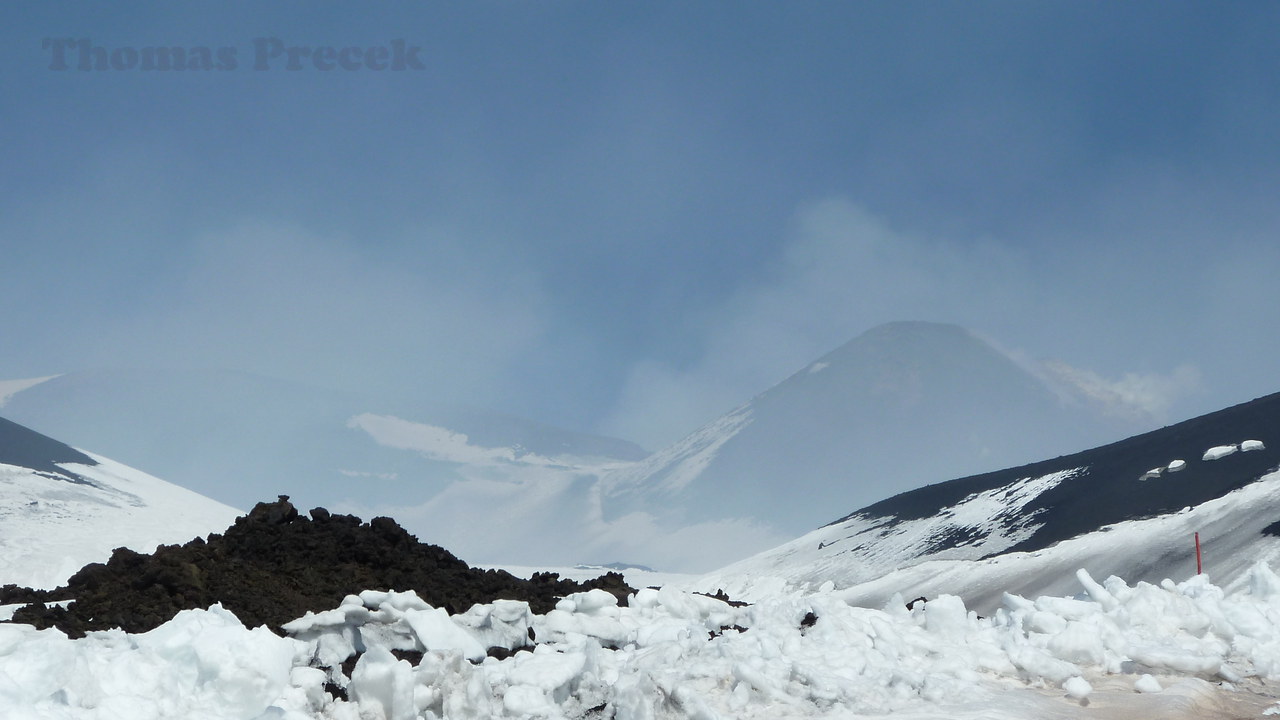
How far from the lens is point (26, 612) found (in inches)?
348

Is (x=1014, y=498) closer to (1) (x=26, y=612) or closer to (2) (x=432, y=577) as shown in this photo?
(2) (x=432, y=577)

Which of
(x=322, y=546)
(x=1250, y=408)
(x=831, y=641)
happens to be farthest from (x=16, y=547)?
(x=1250, y=408)

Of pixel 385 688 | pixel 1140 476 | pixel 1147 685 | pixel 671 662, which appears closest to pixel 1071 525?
pixel 1140 476

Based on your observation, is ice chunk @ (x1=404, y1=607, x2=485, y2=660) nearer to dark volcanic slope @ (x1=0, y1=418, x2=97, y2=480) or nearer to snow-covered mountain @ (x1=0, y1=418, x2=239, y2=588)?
snow-covered mountain @ (x1=0, y1=418, x2=239, y2=588)

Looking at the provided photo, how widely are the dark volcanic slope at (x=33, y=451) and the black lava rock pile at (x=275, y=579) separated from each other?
30684mm

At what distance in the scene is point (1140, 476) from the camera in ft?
79.7

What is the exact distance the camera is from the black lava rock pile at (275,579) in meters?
9.16

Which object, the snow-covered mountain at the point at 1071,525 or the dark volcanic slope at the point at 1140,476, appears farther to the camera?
the dark volcanic slope at the point at 1140,476

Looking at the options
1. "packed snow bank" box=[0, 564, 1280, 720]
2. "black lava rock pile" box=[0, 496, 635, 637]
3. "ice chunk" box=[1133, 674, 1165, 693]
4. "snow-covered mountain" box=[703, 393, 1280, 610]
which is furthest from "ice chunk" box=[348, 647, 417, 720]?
"snow-covered mountain" box=[703, 393, 1280, 610]

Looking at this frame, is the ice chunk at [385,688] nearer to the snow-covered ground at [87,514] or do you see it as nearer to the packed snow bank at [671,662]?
the packed snow bank at [671,662]

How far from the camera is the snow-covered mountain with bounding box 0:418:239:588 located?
27516 millimetres

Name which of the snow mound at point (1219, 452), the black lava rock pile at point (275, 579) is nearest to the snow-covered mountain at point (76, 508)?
the black lava rock pile at point (275, 579)

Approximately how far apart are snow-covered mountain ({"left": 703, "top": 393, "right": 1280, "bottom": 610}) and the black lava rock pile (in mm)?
10848

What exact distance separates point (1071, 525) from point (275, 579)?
18.0m
